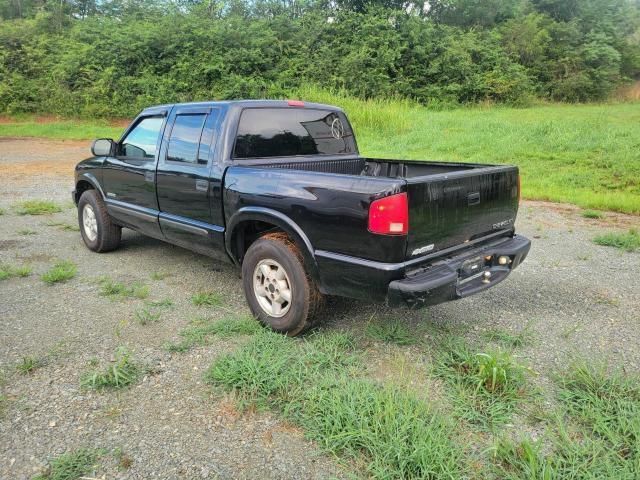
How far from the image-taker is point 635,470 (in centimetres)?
213

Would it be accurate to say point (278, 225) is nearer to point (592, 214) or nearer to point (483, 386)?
point (483, 386)

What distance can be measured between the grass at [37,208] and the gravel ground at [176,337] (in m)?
1.04

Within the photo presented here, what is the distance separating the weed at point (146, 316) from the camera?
3.79m

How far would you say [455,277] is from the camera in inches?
121

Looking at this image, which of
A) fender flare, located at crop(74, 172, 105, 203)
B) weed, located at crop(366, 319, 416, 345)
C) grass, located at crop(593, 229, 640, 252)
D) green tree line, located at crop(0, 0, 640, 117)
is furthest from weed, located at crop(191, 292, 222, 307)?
green tree line, located at crop(0, 0, 640, 117)

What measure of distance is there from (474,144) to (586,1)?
2906 centimetres

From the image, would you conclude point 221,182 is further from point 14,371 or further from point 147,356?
point 14,371

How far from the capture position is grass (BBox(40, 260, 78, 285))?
4648mm

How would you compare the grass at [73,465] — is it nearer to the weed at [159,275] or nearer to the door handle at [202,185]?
the door handle at [202,185]

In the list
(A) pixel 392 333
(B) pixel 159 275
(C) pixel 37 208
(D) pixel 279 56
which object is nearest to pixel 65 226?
(C) pixel 37 208

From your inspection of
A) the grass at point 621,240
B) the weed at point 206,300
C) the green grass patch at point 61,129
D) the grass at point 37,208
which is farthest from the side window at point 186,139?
the green grass patch at point 61,129

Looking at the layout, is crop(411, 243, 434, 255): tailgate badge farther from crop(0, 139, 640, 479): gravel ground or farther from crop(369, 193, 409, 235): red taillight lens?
crop(0, 139, 640, 479): gravel ground

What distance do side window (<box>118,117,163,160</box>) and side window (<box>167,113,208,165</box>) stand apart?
0.32 metres

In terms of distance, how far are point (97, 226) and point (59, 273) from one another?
0.95 m
